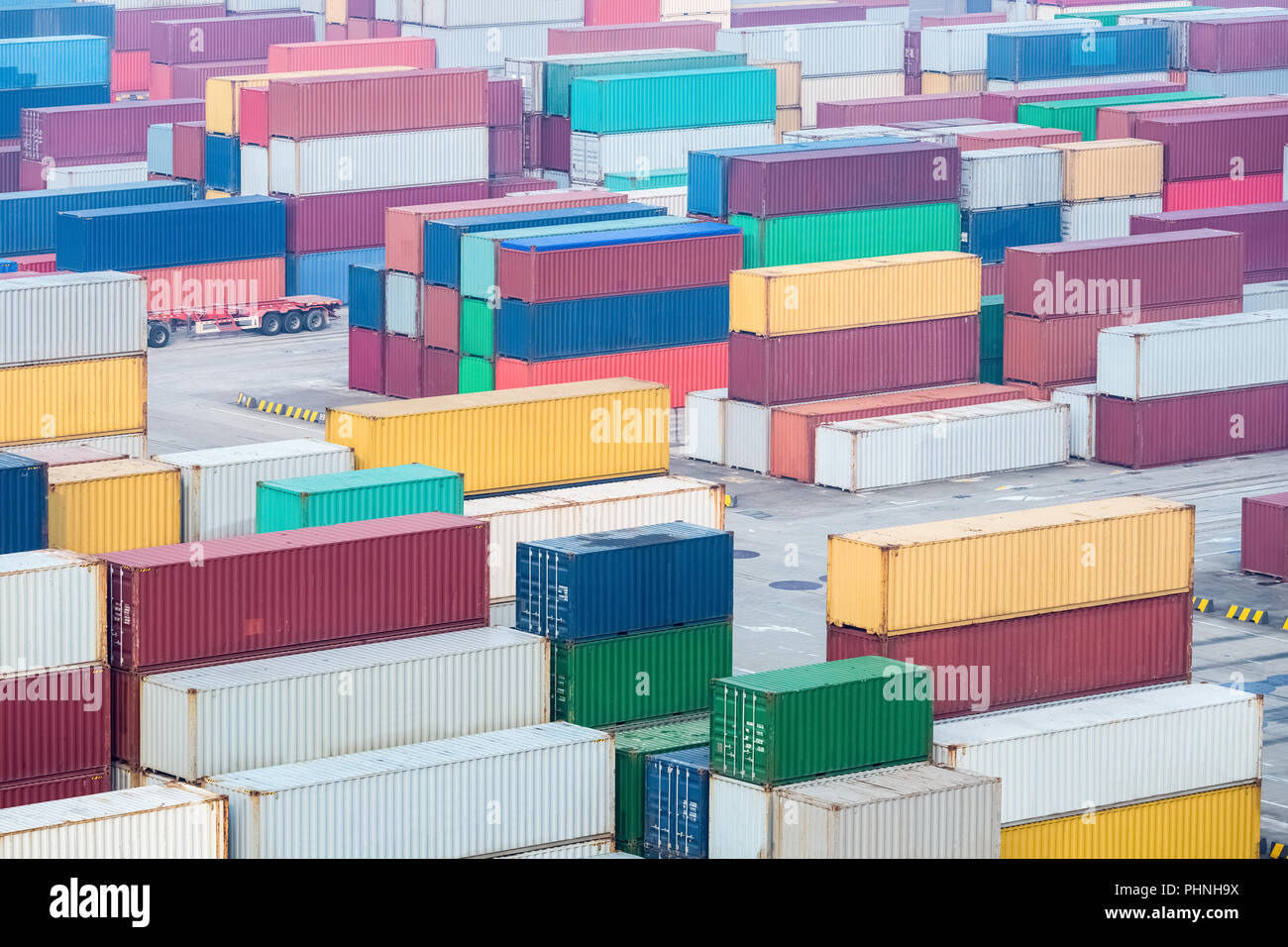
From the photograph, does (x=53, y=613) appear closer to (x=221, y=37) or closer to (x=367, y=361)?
(x=367, y=361)

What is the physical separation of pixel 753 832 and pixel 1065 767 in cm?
751

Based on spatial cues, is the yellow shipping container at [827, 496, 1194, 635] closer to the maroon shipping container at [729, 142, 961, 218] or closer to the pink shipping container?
the maroon shipping container at [729, 142, 961, 218]

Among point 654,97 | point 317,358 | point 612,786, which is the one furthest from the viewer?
point 654,97

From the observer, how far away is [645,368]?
90188 millimetres

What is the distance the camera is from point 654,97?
116m

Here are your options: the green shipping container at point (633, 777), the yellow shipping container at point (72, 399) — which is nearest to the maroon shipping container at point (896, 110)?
the yellow shipping container at point (72, 399)

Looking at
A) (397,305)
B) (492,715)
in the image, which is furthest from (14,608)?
(397,305)

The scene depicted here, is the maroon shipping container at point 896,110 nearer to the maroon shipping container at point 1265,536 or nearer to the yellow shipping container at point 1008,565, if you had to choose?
the maroon shipping container at point 1265,536

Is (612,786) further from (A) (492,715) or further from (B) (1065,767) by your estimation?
(B) (1065,767)

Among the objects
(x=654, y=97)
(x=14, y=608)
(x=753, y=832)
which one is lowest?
(x=753, y=832)

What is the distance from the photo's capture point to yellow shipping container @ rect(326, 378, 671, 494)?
6625 centimetres

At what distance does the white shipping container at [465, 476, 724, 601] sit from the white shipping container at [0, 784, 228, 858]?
16486 millimetres

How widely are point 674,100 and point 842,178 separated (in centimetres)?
2319
